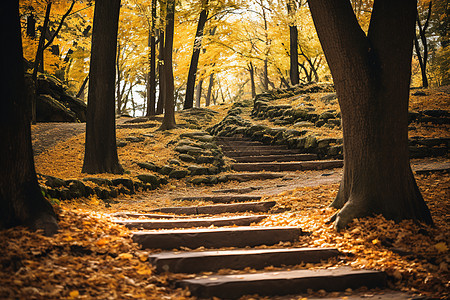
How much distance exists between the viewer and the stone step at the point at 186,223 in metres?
4.36

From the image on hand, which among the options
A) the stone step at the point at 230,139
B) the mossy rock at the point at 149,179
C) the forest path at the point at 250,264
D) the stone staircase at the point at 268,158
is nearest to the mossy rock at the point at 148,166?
the mossy rock at the point at 149,179

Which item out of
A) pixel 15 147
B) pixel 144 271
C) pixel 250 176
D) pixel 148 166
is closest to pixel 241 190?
pixel 250 176

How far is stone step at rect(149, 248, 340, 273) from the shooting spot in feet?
11.2

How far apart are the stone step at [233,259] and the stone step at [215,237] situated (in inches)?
10.0

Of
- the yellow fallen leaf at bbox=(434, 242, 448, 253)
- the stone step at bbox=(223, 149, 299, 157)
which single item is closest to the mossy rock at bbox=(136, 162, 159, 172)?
the stone step at bbox=(223, 149, 299, 157)

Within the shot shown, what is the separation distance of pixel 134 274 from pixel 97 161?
17.2 feet

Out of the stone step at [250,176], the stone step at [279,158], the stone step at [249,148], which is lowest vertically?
the stone step at [250,176]

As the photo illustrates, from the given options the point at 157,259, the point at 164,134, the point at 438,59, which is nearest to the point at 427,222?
the point at 157,259

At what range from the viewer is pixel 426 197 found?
5.43 m

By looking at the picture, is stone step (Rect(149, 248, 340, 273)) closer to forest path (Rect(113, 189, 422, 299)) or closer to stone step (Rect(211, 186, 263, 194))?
forest path (Rect(113, 189, 422, 299))

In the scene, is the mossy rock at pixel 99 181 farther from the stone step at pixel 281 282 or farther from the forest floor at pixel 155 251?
the stone step at pixel 281 282

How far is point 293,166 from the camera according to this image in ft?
30.8

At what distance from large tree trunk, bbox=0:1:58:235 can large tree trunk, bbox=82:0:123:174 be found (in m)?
4.47

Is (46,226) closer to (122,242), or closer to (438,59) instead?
(122,242)
